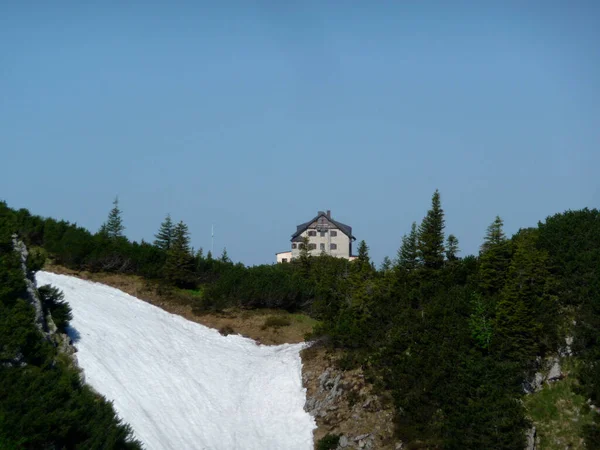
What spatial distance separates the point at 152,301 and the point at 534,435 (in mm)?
23472

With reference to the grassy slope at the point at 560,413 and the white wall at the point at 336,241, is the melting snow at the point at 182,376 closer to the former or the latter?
the grassy slope at the point at 560,413

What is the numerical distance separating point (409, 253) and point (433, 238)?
2387 mm

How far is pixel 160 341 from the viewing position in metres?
33.9

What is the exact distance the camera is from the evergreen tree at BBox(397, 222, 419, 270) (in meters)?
36.9

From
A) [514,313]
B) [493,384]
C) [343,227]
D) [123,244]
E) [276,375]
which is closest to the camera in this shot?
[493,384]

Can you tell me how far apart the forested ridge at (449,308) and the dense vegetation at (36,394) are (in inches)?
24.9

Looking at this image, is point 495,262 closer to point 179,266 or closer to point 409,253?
point 409,253

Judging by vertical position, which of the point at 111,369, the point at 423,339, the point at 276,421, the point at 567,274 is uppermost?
the point at 567,274

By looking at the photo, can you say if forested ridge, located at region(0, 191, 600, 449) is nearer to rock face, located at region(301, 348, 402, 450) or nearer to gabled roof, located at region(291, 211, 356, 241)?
rock face, located at region(301, 348, 402, 450)

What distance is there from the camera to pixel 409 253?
37.7m

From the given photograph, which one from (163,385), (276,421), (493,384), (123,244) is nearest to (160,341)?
(163,385)

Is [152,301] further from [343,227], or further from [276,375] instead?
[343,227]

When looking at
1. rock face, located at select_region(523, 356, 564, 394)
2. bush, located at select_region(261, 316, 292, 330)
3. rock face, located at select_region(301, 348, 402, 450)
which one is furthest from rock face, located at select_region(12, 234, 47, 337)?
rock face, located at select_region(523, 356, 564, 394)

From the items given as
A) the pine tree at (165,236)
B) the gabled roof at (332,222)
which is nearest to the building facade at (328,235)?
the gabled roof at (332,222)
